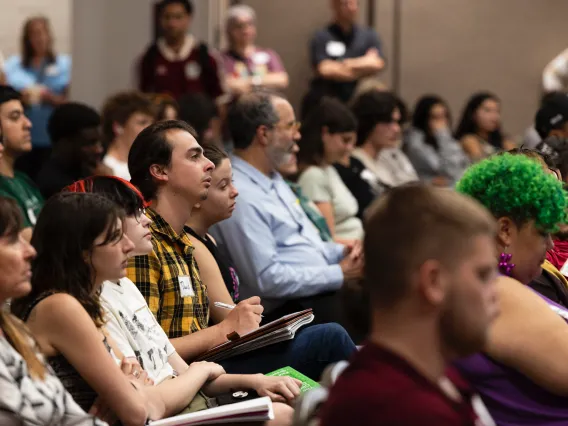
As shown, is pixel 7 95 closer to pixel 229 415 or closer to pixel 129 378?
pixel 129 378

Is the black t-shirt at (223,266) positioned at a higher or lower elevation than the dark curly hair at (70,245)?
lower

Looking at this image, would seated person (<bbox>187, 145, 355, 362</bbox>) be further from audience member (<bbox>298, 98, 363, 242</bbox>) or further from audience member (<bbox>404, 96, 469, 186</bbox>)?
audience member (<bbox>404, 96, 469, 186</bbox>)

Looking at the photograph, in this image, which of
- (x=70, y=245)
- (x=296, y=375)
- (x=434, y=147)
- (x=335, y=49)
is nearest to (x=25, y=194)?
(x=296, y=375)

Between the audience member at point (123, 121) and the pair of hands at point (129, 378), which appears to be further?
the audience member at point (123, 121)

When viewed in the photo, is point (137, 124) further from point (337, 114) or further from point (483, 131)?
point (483, 131)

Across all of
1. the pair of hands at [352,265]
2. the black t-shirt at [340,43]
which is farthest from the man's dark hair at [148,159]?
the black t-shirt at [340,43]

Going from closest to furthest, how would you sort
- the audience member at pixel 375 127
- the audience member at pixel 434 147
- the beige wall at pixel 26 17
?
the audience member at pixel 375 127 < the beige wall at pixel 26 17 < the audience member at pixel 434 147

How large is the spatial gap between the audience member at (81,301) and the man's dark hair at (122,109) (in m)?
2.72

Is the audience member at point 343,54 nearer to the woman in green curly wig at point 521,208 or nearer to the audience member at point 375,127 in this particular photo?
the audience member at point 375,127

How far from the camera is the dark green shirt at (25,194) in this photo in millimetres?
4064

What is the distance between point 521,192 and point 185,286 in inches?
44.2

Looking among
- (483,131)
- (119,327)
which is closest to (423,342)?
(119,327)

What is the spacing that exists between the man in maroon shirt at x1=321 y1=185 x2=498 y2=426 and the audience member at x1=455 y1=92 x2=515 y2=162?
6.09 meters

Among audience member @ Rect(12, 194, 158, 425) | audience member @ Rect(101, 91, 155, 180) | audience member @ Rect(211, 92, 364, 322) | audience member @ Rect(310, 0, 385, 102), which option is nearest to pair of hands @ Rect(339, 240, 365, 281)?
audience member @ Rect(211, 92, 364, 322)
